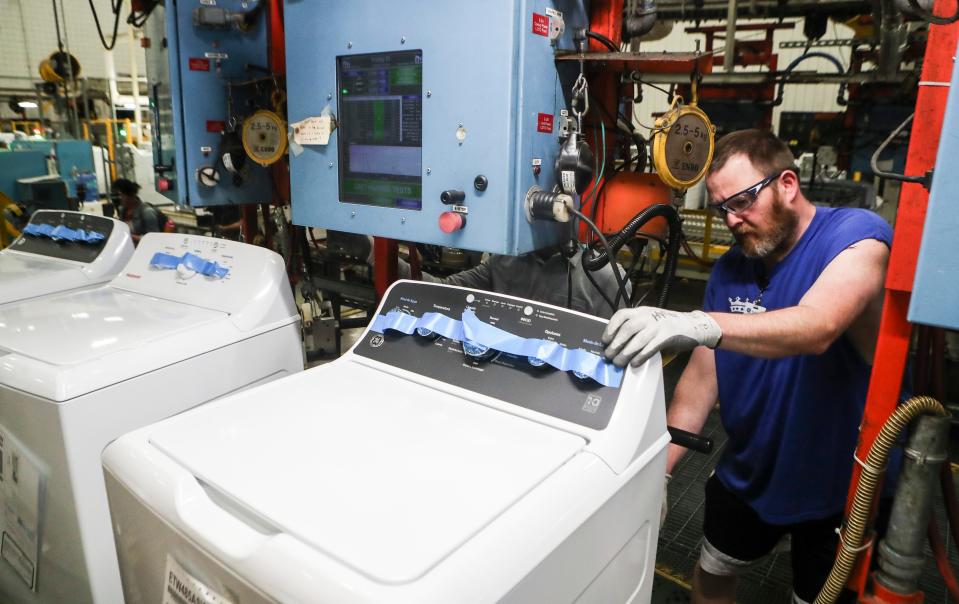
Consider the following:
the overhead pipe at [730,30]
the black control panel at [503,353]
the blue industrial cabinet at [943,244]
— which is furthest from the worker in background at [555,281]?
the overhead pipe at [730,30]

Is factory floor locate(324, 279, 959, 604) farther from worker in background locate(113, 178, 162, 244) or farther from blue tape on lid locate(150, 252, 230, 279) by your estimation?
worker in background locate(113, 178, 162, 244)

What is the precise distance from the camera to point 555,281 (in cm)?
225

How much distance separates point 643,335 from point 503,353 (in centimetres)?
32

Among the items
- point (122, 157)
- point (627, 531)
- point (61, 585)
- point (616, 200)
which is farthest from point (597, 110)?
point (122, 157)

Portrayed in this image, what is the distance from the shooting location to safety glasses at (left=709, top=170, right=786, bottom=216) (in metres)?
1.64

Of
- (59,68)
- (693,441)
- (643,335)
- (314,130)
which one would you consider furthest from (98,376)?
(59,68)

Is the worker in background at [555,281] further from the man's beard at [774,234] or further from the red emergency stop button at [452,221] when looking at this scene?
the man's beard at [774,234]

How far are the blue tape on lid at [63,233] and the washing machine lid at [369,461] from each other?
1614mm

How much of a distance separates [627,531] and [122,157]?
23.8ft

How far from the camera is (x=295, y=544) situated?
0.86 m

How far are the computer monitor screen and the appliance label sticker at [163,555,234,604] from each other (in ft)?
3.73

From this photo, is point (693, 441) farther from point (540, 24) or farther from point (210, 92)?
point (210, 92)

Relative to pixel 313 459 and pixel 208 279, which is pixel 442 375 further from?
pixel 208 279

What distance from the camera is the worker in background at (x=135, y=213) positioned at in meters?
4.83
